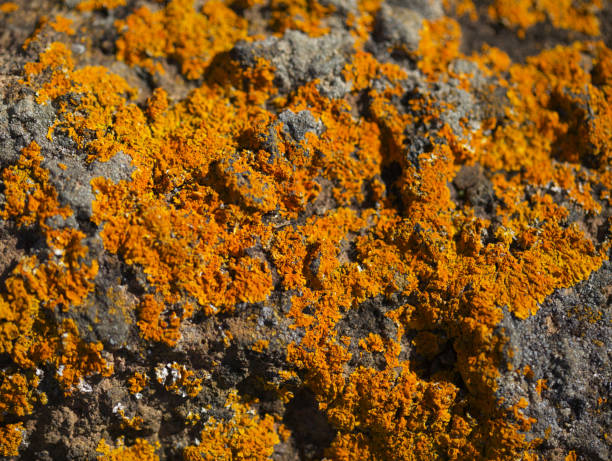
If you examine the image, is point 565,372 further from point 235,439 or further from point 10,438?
point 10,438

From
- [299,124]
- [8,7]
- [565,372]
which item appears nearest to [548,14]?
[299,124]

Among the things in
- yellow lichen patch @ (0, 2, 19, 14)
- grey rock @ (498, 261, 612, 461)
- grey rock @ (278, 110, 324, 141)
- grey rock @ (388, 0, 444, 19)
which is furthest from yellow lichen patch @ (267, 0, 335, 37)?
grey rock @ (498, 261, 612, 461)

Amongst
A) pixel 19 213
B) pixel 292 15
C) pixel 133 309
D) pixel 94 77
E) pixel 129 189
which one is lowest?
pixel 133 309

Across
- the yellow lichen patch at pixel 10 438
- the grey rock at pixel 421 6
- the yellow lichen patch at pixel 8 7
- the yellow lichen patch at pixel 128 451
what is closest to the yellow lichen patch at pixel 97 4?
the yellow lichen patch at pixel 8 7

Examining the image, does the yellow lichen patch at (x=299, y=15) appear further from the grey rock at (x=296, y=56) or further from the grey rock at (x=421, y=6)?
the grey rock at (x=421, y=6)

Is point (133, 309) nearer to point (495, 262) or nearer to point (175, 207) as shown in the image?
point (175, 207)

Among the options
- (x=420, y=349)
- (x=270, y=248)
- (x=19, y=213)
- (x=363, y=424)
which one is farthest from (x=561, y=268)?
(x=19, y=213)
